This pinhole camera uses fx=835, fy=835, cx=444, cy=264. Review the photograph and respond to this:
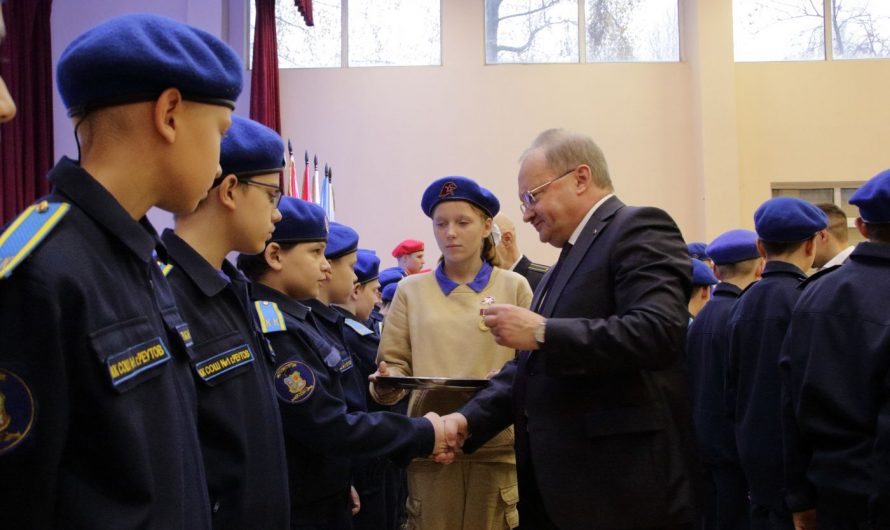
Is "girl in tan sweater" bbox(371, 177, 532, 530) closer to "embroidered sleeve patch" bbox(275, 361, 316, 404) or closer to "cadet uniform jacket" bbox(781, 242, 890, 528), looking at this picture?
"embroidered sleeve patch" bbox(275, 361, 316, 404)

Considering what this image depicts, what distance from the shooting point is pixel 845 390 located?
2.36 meters

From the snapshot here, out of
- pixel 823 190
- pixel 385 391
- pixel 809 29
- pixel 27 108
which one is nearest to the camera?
pixel 385 391

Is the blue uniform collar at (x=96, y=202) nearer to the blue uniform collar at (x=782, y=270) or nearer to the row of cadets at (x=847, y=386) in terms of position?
the row of cadets at (x=847, y=386)

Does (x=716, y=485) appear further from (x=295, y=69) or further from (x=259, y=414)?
(x=295, y=69)

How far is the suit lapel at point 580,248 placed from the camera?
2.35 m

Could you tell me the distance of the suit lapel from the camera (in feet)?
7.71

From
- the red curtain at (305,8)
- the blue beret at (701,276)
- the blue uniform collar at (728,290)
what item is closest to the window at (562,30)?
the red curtain at (305,8)

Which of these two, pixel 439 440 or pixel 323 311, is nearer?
pixel 439 440

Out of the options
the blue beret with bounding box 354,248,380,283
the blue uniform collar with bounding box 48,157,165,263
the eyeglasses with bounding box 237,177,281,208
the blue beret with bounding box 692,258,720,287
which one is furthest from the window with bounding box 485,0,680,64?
the blue uniform collar with bounding box 48,157,165,263

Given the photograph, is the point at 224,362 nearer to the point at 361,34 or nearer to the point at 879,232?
the point at 879,232

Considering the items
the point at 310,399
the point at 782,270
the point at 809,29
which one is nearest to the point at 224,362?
the point at 310,399

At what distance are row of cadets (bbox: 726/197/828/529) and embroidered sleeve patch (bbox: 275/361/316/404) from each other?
6.16 ft

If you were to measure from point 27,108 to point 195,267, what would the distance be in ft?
19.4

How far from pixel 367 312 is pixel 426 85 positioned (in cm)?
621
